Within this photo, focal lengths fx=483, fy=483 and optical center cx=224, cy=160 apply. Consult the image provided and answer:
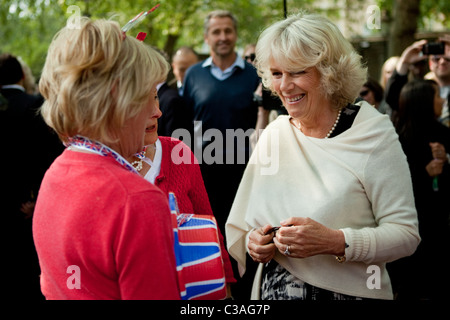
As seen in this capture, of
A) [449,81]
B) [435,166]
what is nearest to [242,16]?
[449,81]

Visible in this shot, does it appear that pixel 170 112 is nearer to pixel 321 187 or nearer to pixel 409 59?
pixel 409 59

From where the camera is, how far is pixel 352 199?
206 centimetres

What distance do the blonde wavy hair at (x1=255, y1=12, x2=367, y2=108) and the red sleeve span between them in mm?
1191

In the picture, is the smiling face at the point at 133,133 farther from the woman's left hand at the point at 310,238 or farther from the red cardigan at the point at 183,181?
the woman's left hand at the point at 310,238

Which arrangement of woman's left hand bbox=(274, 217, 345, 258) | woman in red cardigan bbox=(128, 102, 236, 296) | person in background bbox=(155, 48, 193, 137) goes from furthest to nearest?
person in background bbox=(155, 48, 193, 137) < woman's left hand bbox=(274, 217, 345, 258) < woman in red cardigan bbox=(128, 102, 236, 296)

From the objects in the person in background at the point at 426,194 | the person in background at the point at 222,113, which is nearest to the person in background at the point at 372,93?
the person in background at the point at 426,194

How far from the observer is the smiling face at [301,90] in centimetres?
222

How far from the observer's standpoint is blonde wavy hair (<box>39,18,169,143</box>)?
1.28 meters

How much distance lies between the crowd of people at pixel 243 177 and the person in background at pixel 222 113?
3cm

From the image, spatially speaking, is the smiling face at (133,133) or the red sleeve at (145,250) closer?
the red sleeve at (145,250)

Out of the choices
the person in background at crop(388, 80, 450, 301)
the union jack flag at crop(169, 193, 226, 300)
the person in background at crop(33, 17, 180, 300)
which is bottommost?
the person in background at crop(388, 80, 450, 301)

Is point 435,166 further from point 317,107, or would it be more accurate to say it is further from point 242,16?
point 242,16

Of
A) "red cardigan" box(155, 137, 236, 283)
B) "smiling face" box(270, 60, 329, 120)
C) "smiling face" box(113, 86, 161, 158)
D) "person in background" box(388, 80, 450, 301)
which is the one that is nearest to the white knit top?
"smiling face" box(270, 60, 329, 120)

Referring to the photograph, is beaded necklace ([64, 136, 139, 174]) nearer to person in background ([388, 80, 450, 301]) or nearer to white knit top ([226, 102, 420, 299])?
white knit top ([226, 102, 420, 299])
